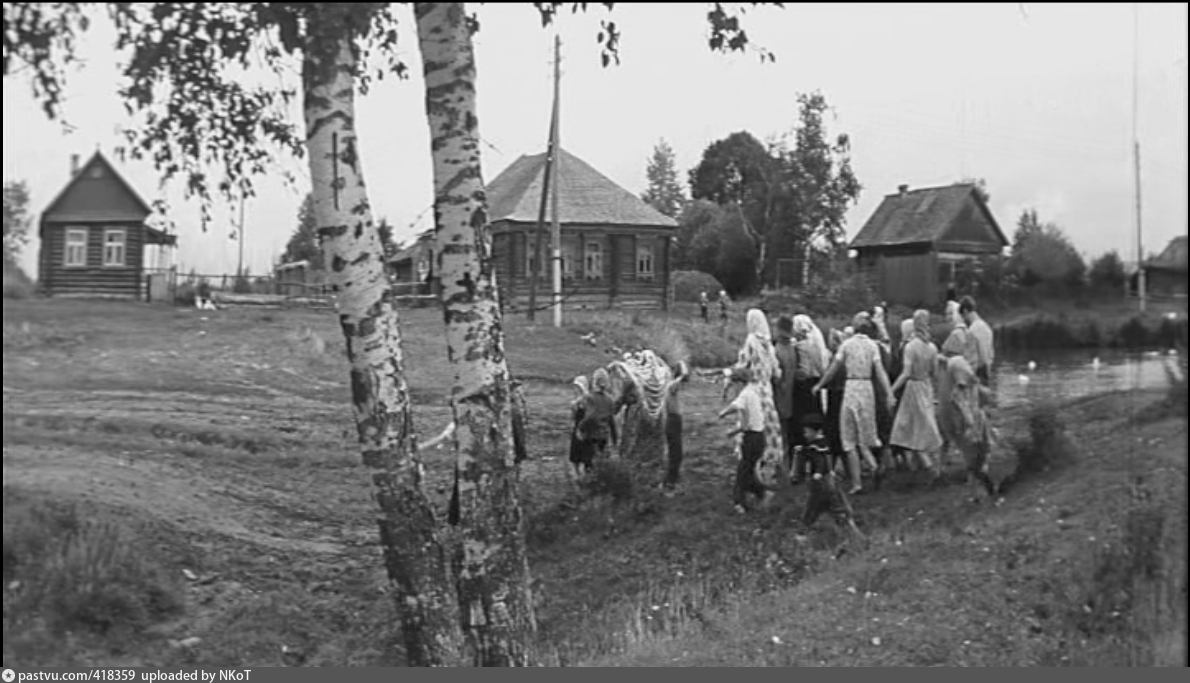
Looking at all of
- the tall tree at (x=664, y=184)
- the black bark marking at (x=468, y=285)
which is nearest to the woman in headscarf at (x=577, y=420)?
the tall tree at (x=664, y=184)

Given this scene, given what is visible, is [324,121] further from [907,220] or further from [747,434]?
[907,220]

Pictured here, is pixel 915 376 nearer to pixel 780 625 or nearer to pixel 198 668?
pixel 780 625

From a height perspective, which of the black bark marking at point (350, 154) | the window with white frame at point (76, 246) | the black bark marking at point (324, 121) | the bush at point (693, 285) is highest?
the black bark marking at point (324, 121)

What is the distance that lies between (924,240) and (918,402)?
109 cm

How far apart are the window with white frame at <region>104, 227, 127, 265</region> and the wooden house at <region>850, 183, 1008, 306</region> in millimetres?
3219

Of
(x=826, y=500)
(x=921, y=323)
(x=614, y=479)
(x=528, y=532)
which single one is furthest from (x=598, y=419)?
(x=921, y=323)

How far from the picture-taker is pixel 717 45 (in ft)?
18.7

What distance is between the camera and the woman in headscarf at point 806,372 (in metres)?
6.88

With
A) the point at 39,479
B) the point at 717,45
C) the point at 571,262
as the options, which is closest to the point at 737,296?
the point at 571,262

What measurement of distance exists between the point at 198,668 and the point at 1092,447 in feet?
13.6

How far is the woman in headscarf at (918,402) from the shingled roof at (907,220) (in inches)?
29.3

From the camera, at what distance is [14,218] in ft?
15.7

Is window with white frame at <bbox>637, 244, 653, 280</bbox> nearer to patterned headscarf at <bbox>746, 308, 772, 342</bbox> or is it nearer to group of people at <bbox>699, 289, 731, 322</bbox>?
group of people at <bbox>699, 289, 731, 322</bbox>

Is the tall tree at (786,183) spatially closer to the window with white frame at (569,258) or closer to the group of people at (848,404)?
the group of people at (848,404)
